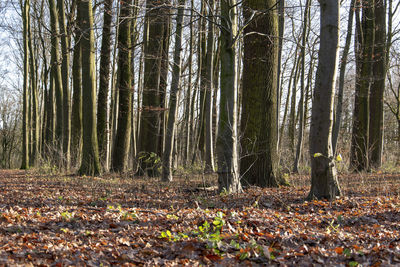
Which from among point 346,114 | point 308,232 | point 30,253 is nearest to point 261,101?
point 308,232

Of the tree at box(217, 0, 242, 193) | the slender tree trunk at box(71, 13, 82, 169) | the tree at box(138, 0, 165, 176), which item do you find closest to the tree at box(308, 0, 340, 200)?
the tree at box(217, 0, 242, 193)

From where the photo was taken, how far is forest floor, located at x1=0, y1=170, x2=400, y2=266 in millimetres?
3516

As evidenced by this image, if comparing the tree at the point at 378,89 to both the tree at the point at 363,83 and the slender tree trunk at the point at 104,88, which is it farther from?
the slender tree trunk at the point at 104,88

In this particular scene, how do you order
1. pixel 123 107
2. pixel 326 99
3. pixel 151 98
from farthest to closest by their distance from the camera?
1. pixel 123 107
2. pixel 151 98
3. pixel 326 99

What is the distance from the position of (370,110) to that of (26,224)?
13641 millimetres

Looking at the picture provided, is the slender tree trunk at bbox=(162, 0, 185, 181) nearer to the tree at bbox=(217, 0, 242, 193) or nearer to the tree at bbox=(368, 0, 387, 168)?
the tree at bbox=(217, 0, 242, 193)

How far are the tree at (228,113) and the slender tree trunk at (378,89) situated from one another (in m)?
9.11

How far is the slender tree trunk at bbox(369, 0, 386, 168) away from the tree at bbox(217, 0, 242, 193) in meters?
9.11

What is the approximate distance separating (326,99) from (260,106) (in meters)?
2.50

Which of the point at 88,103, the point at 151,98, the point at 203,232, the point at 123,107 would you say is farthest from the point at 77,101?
the point at 203,232

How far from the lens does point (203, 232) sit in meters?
4.27

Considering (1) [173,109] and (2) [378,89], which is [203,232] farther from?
(2) [378,89]

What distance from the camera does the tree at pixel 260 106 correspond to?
28.3 ft

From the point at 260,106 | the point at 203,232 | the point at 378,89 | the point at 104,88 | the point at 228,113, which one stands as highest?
the point at 378,89
